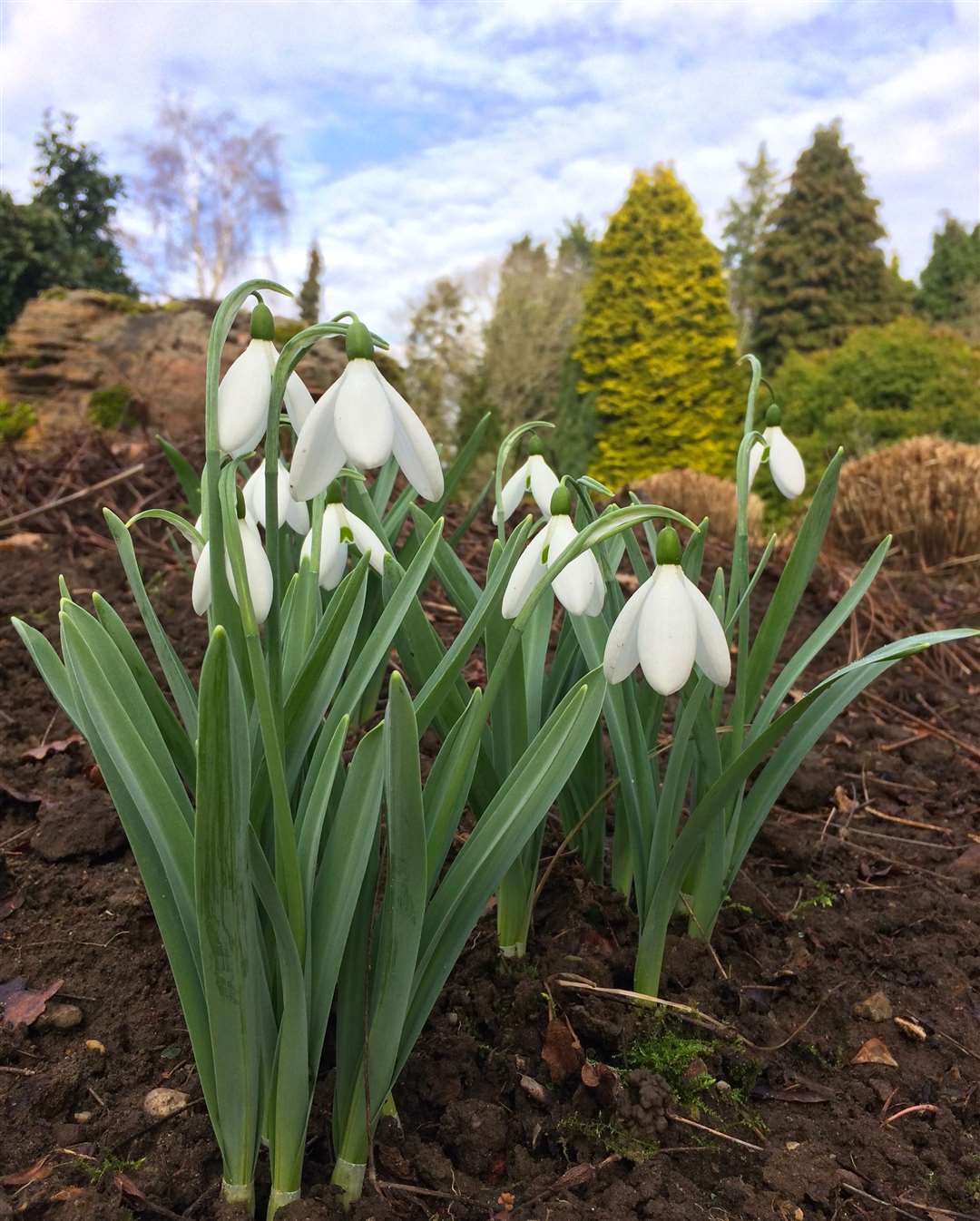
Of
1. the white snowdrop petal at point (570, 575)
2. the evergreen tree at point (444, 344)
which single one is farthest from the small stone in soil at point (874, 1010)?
the evergreen tree at point (444, 344)

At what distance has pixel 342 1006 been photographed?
122 cm

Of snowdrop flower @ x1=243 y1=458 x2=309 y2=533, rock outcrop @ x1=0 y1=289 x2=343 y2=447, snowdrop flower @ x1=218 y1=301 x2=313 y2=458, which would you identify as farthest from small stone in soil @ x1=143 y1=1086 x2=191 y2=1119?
rock outcrop @ x1=0 y1=289 x2=343 y2=447

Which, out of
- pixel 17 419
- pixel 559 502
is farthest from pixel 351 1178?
pixel 17 419

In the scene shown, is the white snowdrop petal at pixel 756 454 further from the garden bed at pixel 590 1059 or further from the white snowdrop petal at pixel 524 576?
the garden bed at pixel 590 1059

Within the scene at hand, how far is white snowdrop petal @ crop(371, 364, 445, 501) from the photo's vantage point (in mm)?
988

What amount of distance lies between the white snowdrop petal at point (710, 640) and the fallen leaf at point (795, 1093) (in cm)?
70

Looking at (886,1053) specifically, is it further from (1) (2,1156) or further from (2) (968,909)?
(1) (2,1156)

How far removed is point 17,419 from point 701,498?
14.0 feet

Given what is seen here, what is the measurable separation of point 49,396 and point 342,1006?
6053 millimetres

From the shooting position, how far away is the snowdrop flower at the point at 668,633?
108 cm

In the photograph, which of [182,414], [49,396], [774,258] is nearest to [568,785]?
[182,414]

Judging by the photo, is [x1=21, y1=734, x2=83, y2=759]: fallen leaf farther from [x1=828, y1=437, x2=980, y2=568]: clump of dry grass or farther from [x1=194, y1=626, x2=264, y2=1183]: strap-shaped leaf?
[x1=828, y1=437, x2=980, y2=568]: clump of dry grass

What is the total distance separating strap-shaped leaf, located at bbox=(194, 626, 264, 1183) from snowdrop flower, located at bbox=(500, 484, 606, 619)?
1.23 ft

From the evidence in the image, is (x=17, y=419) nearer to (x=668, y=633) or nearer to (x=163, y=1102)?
(x=163, y=1102)
